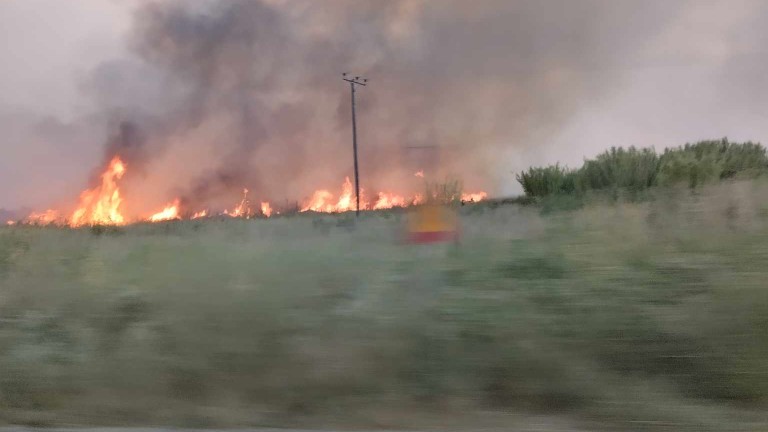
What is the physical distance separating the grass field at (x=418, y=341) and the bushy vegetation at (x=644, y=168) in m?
21.1

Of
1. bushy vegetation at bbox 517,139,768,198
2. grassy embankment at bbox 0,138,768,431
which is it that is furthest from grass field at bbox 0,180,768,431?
bushy vegetation at bbox 517,139,768,198

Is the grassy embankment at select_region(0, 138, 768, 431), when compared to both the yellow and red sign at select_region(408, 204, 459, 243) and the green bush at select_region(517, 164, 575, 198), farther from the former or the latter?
the green bush at select_region(517, 164, 575, 198)

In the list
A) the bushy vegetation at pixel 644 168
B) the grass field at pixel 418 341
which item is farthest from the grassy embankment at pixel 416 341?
the bushy vegetation at pixel 644 168

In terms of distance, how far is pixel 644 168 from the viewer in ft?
101

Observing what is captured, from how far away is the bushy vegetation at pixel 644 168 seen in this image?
2841 cm

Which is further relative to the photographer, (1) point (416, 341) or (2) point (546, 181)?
(2) point (546, 181)

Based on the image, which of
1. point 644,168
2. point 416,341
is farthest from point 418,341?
point 644,168

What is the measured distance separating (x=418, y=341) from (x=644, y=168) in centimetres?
2784

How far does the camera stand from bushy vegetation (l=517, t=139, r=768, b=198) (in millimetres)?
28406

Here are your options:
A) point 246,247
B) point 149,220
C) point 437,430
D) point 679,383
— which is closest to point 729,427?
point 679,383

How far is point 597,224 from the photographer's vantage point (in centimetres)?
922

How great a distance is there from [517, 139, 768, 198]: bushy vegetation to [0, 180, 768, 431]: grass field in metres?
21.1

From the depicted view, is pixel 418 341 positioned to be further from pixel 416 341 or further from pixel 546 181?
pixel 546 181

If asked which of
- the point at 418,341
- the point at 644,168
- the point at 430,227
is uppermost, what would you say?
the point at 644,168
